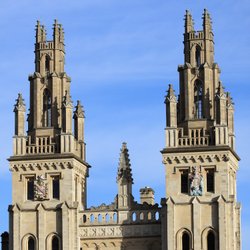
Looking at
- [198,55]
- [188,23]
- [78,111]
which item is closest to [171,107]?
[198,55]

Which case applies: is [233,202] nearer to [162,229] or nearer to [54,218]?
[162,229]

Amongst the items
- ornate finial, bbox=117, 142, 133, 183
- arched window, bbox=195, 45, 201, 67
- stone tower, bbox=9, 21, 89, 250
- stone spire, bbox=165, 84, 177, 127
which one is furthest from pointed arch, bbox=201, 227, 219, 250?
arched window, bbox=195, 45, 201, 67

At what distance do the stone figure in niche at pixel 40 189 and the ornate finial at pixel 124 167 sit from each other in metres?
4.79

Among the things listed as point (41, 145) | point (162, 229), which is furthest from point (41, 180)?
point (162, 229)

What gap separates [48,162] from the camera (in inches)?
3393

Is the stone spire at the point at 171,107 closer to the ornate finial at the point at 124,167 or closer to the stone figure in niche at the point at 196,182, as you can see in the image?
the stone figure in niche at the point at 196,182

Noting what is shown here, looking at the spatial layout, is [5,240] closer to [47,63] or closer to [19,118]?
[19,118]

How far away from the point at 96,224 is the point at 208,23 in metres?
15.0

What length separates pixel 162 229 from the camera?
83.8 m

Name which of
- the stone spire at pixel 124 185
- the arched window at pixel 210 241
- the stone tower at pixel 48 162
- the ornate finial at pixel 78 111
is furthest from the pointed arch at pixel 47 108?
the arched window at pixel 210 241

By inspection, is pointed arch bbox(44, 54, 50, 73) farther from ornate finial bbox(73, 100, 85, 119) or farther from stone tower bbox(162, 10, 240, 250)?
stone tower bbox(162, 10, 240, 250)

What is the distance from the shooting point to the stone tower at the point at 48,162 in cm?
8525

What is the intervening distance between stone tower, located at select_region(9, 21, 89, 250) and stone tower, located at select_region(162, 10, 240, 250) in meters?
6.40

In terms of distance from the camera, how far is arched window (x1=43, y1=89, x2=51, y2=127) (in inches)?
3469
